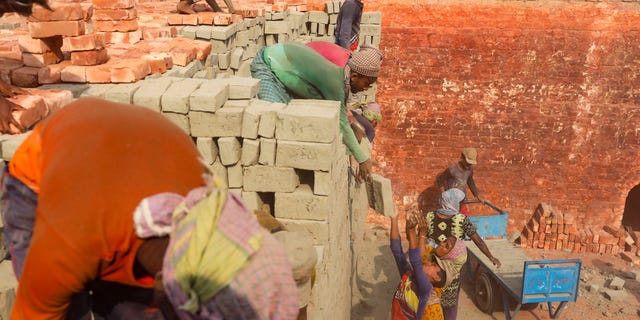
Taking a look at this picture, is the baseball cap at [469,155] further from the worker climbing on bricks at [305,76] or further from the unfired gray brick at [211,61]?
the unfired gray brick at [211,61]

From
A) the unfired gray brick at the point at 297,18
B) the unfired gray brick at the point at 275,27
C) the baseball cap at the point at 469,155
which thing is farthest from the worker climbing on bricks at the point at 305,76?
the baseball cap at the point at 469,155

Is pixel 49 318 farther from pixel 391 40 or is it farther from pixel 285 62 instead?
pixel 391 40

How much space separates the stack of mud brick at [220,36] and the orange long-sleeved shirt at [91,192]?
327 cm

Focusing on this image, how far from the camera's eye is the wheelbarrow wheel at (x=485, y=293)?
26.5 ft

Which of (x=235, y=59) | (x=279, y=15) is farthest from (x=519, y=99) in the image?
(x=235, y=59)

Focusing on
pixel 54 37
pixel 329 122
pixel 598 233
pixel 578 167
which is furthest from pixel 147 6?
pixel 598 233

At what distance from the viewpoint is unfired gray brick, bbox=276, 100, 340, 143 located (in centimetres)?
332

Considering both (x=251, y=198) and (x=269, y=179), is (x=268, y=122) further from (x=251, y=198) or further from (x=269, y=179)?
(x=251, y=198)

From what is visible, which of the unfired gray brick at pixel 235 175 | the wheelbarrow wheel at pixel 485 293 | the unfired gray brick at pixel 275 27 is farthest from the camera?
the wheelbarrow wheel at pixel 485 293

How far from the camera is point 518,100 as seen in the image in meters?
11.0

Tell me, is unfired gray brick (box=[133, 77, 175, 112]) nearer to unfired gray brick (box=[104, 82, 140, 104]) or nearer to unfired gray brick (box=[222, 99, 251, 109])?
unfired gray brick (box=[104, 82, 140, 104])

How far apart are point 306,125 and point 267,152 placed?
0.32 metres

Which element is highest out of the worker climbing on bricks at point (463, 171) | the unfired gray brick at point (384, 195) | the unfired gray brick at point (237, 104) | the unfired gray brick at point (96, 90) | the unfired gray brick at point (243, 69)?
the unfired gray brick at point (96, 90)

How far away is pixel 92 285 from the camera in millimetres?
1948
